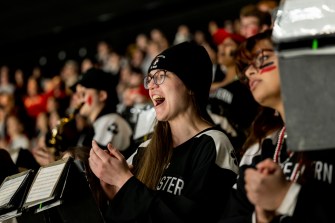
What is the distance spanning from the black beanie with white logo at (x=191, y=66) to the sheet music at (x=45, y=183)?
723 mm

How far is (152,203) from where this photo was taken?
7.25 feet

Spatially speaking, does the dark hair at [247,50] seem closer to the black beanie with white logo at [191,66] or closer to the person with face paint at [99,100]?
the black beanie with white logo at [191,66]

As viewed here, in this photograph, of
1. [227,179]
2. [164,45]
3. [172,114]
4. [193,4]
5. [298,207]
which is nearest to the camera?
[298,207]

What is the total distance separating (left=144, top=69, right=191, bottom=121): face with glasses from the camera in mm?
2643

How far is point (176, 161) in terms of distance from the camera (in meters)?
2.50

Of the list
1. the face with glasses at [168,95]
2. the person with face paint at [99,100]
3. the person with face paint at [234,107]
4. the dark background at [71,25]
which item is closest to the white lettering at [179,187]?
the face with glasses at [168,95]

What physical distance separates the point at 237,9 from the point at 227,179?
698cm

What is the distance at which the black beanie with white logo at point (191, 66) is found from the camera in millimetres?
2691

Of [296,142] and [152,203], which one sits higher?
[296,142]

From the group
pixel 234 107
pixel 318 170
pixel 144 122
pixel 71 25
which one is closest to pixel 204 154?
pixel 318 170

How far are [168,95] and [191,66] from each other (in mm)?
181

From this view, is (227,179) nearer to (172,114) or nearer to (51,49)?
(172,114)

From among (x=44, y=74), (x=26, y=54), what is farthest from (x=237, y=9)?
(x=26, y=54)

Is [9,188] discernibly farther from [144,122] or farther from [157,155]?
[144,122]
